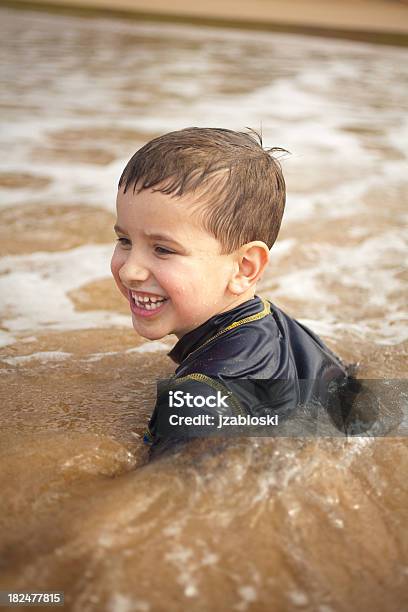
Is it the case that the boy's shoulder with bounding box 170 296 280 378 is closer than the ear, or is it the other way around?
the boy's shoulder with bounding box 170 296 280 378

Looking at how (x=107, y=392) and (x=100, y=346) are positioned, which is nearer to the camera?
(x=107, y=392)

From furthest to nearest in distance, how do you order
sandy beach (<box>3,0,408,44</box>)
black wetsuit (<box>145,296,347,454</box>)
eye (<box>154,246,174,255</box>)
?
sandy beach (<box>3,0,408,44</box>) → eye (<box>154,246,174,255</box>) → black wetsuit (<box>145,296,347,454</box>)

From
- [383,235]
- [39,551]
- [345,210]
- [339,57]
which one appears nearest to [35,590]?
[39,551]

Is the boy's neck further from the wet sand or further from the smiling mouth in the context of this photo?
the wet sand

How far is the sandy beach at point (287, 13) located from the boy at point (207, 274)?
1425cm

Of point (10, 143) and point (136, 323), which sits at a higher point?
point (136, 323)

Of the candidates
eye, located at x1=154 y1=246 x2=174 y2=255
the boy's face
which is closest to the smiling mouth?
the boy's face

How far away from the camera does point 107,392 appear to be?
7.66ft

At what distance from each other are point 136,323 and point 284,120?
215 inches

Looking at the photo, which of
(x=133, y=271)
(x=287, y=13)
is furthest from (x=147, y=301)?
(x=287, y=13)

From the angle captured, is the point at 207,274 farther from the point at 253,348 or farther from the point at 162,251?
→ the point at 253,348

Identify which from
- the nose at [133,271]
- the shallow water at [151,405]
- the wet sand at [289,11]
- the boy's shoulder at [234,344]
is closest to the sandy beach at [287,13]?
the wet sand at [289,11]

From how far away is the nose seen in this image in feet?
6.37

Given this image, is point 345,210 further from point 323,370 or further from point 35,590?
point 35,590
